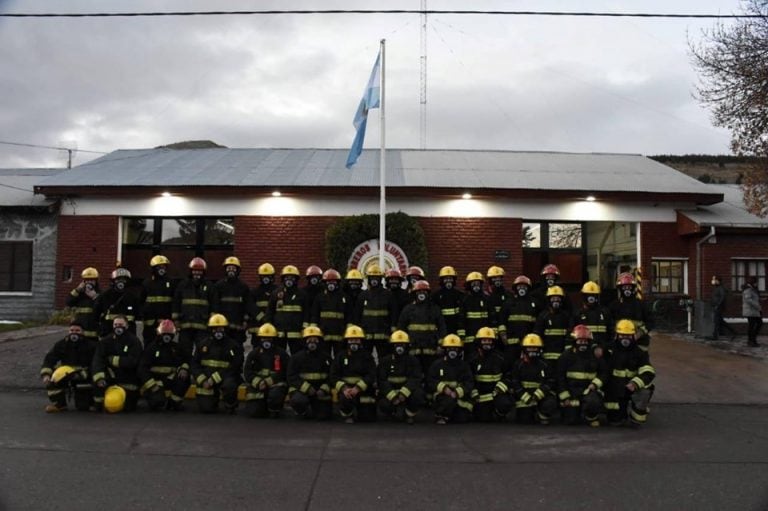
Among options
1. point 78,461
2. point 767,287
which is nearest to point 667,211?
point 767,287

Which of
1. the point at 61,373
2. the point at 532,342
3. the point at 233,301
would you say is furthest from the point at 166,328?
the point at 532,342

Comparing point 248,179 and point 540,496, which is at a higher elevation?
point 248,179

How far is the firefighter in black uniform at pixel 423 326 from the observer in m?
8.20

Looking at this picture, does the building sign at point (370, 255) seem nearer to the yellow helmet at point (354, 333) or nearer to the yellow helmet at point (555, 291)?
the yellow helmet at point (555, 291)

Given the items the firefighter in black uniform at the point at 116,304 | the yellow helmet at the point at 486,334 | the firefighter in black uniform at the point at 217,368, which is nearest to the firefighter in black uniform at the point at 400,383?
the yellow helmet at the point at 486,334

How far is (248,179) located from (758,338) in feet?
44.7

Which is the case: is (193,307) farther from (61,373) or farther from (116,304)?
(61,373)

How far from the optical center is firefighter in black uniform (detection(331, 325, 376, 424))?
24.4 feet

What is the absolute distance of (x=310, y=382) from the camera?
299 inches

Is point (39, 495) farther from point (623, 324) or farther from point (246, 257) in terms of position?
point (246, 257)

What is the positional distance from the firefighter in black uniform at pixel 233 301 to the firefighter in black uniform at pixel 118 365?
1.26 metres

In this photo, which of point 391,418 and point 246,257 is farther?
point 246,257

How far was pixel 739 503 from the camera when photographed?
468 cm

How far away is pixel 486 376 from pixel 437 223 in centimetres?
791
